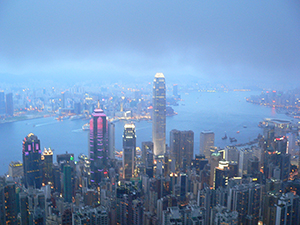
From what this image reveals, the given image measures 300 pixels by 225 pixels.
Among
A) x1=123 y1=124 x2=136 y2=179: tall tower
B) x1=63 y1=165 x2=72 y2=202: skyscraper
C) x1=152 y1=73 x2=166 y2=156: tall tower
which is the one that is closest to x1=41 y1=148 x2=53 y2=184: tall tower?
x1=63 y1=165 x2=72 y2=202: skyscraper

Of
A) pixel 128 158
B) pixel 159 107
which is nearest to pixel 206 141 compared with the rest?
pixel 159 107

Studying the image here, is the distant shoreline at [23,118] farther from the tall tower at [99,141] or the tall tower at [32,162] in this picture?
the tall tower at [99,141]

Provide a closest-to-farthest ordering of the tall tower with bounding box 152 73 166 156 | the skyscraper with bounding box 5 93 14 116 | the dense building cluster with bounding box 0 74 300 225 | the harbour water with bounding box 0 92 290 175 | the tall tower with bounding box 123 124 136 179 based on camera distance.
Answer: the dense building cluster with bounding box 0 74 300 225
the tall tower with bounding box 123 124 136 179
the harbour water with bounding box 0 92 290 175
the skyscraper with bounding box 5 93 14 116
the tall tower with bounding box 152 73 166 156

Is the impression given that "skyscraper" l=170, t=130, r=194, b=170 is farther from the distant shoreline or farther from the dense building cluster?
the distant shoreline

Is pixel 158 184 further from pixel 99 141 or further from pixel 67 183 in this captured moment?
pixel 99 141

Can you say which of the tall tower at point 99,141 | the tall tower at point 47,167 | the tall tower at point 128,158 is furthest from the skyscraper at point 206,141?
the tall tower at point 47,167
